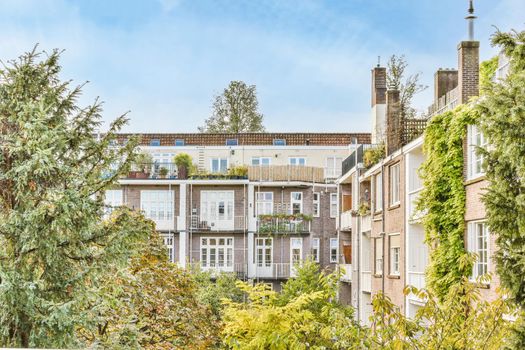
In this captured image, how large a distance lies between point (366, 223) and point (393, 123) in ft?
25.1

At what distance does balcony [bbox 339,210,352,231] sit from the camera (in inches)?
1455

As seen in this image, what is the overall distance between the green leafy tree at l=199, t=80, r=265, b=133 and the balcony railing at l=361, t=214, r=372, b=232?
26.7 m

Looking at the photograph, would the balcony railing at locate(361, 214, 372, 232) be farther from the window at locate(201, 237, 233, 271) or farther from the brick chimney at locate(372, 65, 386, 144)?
the window at locate(201, 237, 233, 271)

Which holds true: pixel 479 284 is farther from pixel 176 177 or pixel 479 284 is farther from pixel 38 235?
pixel 176 177

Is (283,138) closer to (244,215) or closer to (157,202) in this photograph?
(244,215)

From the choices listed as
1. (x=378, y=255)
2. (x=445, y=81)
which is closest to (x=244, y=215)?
(x=378, y=255)

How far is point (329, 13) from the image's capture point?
23.5m

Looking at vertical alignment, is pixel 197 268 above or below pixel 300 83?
below

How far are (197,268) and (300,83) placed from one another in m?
15.3

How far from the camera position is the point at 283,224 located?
44.1m

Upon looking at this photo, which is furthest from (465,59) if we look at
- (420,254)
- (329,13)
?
(420,254)

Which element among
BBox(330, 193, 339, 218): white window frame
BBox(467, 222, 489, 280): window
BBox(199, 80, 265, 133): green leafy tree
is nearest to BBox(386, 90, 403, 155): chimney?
BBox(467, 222, 489, 280): window

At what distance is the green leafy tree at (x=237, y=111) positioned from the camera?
5878cm

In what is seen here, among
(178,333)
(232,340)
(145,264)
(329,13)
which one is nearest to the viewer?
(232,340)
